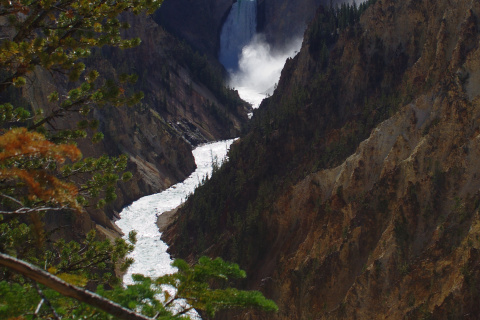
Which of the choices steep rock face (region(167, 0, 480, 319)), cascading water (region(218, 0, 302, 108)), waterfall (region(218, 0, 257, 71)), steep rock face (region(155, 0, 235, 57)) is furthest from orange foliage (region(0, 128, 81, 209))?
steep rock face (region(155, 0, 235, 57))

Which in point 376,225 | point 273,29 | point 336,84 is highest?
point 273,29

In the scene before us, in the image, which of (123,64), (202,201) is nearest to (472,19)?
(202,201)

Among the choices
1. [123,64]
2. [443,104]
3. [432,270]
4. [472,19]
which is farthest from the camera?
[123,64]

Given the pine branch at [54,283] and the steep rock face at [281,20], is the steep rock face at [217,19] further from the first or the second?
the pine branch at [54,283]

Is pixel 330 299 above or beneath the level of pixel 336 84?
beneath

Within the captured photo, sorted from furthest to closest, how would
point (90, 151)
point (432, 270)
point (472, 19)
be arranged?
point (90, 151) → point (472, 19) → point (432, 270)

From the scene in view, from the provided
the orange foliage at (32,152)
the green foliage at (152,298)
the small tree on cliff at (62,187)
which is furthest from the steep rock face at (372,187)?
the orange foliage at (32,152)

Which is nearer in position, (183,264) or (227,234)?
(183,264)

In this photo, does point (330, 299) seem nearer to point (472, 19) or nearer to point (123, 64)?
point (472, 19)
